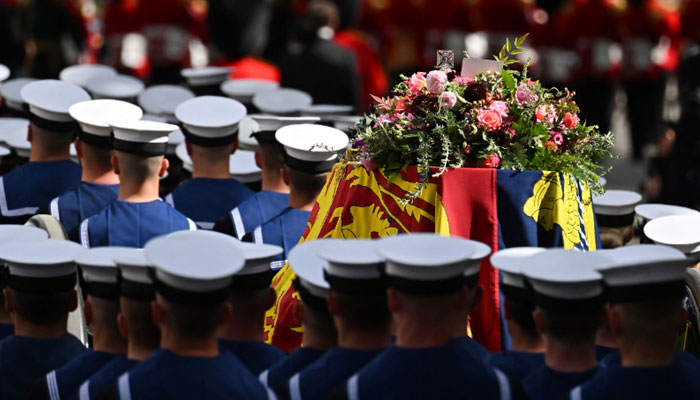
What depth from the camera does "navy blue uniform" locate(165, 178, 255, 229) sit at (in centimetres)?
613

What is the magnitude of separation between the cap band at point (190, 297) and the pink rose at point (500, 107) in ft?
5.66

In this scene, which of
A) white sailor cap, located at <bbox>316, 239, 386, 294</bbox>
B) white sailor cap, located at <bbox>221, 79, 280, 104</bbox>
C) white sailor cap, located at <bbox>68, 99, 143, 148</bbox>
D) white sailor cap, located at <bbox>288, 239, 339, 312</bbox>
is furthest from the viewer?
white sailor cap, located at <bbox>221, 79, 280, 104</bbox>

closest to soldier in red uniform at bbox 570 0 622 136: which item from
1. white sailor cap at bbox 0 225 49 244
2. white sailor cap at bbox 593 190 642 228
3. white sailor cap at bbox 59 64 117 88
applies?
white sailor cap at bbox 59 64 117 88

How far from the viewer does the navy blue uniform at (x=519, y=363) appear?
4.00 m

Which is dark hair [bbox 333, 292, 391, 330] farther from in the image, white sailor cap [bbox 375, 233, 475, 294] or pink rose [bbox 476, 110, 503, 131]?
pink rose [bbox 476, 110, 503, 131]

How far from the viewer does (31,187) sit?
618cm

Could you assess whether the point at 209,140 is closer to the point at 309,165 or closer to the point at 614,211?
the point at 309,165

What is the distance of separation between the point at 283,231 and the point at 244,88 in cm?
294

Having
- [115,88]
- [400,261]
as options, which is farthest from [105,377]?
[115,88]

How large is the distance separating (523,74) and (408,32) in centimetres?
952

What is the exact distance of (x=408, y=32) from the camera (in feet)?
48.4

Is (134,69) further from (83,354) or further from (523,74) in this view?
(83,354)

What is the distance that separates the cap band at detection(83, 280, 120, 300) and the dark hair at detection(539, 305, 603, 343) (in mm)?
1267

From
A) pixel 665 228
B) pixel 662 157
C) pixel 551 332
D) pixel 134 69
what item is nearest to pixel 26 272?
pixel 551 332
